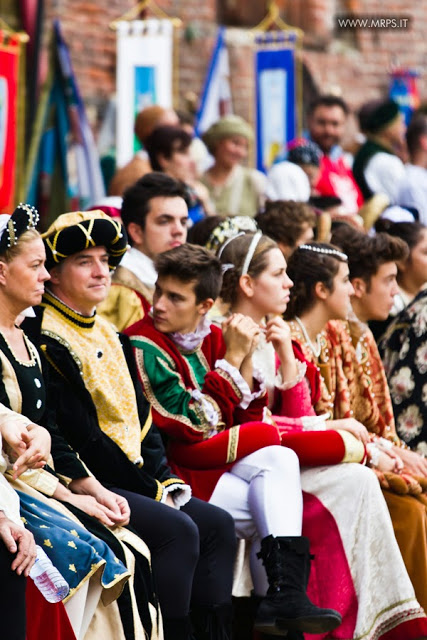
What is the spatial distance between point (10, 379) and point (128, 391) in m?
0.66

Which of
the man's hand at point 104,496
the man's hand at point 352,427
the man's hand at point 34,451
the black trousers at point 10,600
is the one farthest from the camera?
the man's hand at point 352,427

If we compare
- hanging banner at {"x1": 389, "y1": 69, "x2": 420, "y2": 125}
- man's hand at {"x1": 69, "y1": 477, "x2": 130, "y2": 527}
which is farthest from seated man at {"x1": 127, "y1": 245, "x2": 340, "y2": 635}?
hanging banner at {"x1": 389, "y1": 69, "x2": 420, "y2": 125}

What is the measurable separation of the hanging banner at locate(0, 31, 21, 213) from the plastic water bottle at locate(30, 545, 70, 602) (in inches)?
192

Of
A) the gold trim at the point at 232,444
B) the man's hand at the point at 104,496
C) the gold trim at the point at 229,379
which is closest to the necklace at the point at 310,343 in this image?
the gold trim at the point at 229,379

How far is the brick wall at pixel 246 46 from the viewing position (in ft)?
36.7

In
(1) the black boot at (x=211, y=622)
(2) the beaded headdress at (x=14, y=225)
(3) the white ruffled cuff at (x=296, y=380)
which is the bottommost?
(1) the black boot at (x=211, y=622)

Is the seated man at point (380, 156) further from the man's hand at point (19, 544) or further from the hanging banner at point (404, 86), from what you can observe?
the man's hand at point (19, 544)

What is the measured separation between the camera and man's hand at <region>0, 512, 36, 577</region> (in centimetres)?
361

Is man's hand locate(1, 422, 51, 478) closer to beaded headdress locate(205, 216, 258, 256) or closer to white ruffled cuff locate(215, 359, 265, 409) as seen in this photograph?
white ruffled cuff locate(215, 359, 265, 409)

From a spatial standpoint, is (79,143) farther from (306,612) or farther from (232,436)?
(306,612)

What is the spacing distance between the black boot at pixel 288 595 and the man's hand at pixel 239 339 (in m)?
0.69

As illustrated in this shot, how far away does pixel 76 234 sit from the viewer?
4.59 metres

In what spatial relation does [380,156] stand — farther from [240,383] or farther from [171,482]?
[171,482]

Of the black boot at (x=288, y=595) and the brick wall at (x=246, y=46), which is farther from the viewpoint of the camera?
the brick wall at (x=246, y=46)
